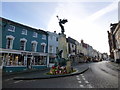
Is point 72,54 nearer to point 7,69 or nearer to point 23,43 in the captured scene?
point 23,43

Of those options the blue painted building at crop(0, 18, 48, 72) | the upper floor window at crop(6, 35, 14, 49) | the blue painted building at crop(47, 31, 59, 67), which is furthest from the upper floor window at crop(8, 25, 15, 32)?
the blue painted building at crop(47, 31, 59, 67)

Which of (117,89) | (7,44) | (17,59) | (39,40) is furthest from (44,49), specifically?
(117,89)

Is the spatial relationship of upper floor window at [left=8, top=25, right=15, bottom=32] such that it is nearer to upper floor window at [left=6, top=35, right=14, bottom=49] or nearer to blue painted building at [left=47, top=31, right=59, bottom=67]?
upper floor window at [left=6, top=35, right=14, bottom=49]

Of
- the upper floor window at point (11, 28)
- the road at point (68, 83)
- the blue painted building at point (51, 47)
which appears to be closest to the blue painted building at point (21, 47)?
the upper floor window at point (11, 28)

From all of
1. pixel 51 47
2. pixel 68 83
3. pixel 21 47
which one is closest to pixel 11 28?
pixel 21 47

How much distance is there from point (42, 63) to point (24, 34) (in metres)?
8.87

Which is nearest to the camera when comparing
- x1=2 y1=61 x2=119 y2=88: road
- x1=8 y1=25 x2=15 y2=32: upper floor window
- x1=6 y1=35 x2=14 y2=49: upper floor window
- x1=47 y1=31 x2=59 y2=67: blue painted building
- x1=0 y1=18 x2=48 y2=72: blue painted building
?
x1=2 y1=61 x2=119 y2=88: road

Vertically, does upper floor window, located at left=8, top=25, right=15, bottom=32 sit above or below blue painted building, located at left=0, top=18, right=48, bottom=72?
above

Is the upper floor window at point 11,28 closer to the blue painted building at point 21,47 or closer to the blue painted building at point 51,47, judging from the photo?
the blue painted building at point 21,47

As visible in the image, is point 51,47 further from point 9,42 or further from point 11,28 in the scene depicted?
point 11,28

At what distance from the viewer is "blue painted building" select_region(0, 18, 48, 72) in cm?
2027

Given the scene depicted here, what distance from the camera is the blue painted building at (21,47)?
20266 millimetres

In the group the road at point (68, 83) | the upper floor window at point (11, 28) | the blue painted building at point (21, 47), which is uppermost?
the upper floor window at point (11, 28)

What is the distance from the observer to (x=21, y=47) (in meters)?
23.5
